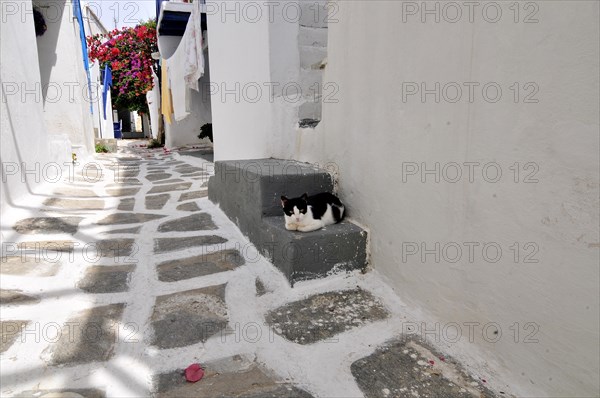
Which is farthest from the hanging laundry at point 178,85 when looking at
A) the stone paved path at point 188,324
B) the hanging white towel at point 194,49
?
the stone paved path at point 188,324

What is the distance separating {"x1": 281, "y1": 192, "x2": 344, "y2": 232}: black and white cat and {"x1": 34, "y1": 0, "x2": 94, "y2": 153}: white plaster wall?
18.7 feet

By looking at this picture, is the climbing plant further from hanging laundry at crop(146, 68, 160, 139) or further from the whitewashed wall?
the whitewashed wall

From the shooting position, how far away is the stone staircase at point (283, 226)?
211 cm

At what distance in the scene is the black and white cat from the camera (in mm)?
2176

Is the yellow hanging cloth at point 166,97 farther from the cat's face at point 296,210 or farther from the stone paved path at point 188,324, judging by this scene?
the cat's face at point 296,210

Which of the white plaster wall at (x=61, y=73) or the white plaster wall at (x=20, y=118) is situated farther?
the white plaster wall at (x=61, y=73)

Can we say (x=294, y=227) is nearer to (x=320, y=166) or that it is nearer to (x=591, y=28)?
(x=320, y=166)

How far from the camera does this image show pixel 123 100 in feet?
59.2

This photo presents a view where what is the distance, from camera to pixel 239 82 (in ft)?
13.4

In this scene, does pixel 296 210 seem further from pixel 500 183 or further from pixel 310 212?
pixel 500 183

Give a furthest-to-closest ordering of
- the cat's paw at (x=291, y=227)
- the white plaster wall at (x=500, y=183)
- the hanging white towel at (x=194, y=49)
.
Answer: the hanging white towel at (x=194, y=49)
the cat's paw at (x=291, y=227)
the white plaster wall at (x=500, y=183)

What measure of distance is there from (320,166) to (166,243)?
1.31 m

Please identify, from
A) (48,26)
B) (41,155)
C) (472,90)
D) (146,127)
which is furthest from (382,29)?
(146,127)

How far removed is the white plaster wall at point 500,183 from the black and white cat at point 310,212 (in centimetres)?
26
